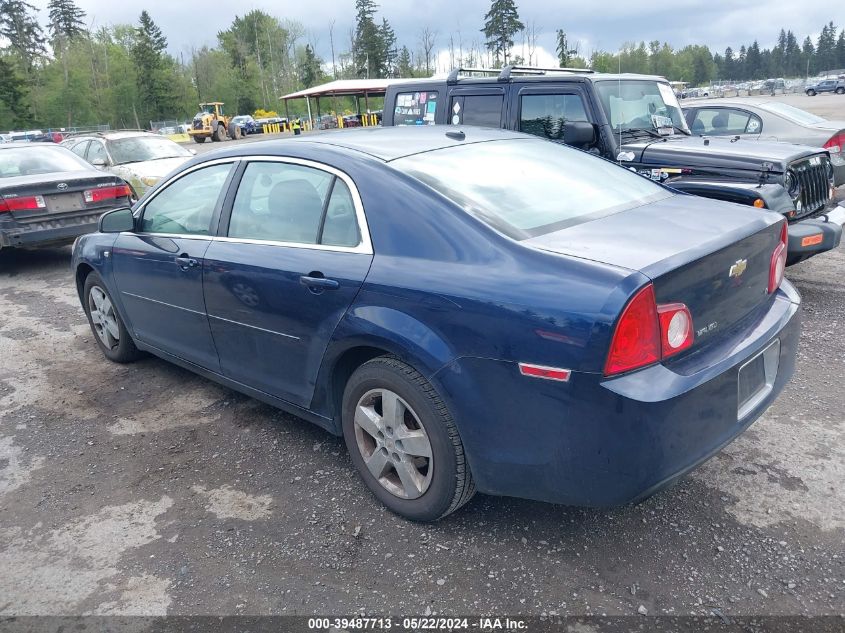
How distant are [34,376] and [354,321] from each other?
3.49 metres

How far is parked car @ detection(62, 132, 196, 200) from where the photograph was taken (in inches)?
419

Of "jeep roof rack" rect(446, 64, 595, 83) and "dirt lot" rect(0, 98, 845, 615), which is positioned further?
"jeep roof rack" rect(446, 64, 595, 83)

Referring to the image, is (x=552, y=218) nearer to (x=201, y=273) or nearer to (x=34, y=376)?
(x=201, y=273)

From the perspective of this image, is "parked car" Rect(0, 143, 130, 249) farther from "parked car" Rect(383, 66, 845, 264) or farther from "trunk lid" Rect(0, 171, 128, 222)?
"parked car" Rect(383, 66, 845, 264)

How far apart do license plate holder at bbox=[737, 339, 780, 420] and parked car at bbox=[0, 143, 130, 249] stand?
803cm

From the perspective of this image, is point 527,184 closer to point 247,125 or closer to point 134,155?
point 134,155

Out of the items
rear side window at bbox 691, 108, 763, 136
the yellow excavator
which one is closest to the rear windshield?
rear side window at bbox 691, 108, 763, 136

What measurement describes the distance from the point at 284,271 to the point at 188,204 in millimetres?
1241

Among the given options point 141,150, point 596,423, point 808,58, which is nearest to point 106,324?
point 596,423

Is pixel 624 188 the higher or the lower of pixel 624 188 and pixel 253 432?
the higher

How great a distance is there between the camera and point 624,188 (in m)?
3.48

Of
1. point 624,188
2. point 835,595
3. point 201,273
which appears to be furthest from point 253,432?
point 835,595

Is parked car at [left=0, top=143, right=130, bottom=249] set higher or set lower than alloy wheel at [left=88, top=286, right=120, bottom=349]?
higher

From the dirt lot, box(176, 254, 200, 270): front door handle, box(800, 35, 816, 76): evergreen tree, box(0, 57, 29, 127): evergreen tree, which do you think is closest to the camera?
the dirt lot
